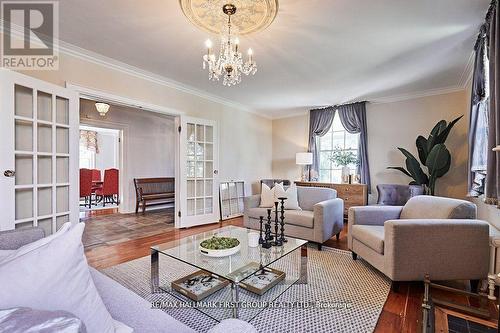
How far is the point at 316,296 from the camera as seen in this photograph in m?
1.97

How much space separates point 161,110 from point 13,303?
3.61 m

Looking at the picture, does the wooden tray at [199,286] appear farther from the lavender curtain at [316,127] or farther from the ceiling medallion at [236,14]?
the lavender curtain at [316,127]

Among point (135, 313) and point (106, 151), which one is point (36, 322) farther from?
point (106, 151)

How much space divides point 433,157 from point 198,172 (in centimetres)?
393

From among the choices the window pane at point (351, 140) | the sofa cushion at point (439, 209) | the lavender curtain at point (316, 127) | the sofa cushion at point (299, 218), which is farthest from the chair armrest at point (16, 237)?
the window pane at point (351, 140)

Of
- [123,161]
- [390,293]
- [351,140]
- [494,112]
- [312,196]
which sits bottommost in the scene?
[390,293]

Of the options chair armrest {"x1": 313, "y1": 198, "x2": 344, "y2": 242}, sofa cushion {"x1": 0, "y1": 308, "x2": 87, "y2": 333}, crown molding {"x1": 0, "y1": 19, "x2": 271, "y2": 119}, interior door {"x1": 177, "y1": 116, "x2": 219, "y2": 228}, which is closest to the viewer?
sofa cushion {"x1": 0, "y1": 308, "x2": 87, "y2": 333}

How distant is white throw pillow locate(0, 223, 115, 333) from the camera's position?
2.11 feet

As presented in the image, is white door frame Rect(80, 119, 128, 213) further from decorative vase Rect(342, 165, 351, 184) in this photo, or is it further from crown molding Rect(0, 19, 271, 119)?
decorative vase Rect(342, 165, 351, 184)

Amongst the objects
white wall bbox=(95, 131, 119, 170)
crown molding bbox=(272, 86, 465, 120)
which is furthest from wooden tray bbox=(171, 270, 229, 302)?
white wall bbox=(95, 131, 119, 170)

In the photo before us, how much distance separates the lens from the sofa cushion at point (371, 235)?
221cm

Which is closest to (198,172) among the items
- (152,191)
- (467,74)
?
(152,191)

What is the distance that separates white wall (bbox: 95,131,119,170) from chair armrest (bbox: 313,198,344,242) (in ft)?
27.8

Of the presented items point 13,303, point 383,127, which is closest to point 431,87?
point 383,127
